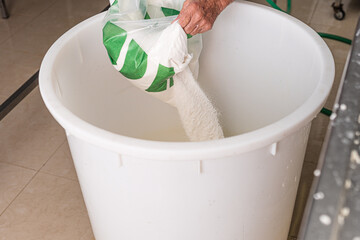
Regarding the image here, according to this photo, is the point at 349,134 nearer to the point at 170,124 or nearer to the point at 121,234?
the point at 121,234

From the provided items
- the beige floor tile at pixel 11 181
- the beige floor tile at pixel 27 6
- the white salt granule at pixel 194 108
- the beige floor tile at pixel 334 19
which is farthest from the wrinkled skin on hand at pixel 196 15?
the beige floor tile at pixel 27 6

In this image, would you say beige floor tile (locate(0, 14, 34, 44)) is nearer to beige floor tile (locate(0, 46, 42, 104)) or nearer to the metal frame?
beige floor tile (locate(0, 46, 42, 104))

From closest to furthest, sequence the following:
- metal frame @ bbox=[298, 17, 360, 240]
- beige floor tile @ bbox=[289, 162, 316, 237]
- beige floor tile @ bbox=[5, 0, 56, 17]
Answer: metal frame @ bbox=[298, 17, 360, 240], beige floor tile @ bbox=[289, 162, 316, 237], beige floor tile @ bbox=[5, 0, 56, 17]

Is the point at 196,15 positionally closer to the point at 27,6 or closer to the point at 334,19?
the point at 334,19

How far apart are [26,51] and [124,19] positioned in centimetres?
132

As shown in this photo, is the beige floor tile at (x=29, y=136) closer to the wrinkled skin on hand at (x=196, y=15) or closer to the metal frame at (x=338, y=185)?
the wrinkled skin on hand at (x=196, y=15)

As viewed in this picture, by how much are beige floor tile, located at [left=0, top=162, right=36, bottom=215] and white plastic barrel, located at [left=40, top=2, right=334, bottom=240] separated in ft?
1.47

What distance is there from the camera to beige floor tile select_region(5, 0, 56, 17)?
2.68 m

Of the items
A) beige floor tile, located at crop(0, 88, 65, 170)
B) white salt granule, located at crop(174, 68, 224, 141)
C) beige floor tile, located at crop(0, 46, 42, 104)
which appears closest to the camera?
white salt granule, located at crop(174, 68, 224, 141)

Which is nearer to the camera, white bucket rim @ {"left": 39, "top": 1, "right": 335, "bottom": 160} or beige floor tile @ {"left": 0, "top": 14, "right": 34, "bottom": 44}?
white bucket rim @ {"left": 39, "top": 1, "right": 335, "bottom": 160}

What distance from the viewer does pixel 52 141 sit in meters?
1.81

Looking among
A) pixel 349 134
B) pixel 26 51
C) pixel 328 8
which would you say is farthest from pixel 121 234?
pixel 328 8

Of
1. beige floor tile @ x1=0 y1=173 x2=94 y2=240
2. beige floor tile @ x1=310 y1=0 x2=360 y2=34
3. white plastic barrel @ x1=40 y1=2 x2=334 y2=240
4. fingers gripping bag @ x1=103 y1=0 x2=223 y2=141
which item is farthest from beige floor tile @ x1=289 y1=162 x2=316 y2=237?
beige floor tile @ x1=310 y1=0 x2=360 y2=34

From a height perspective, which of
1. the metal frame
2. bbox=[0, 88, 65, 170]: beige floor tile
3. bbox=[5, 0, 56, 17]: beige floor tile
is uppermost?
the metal frame
